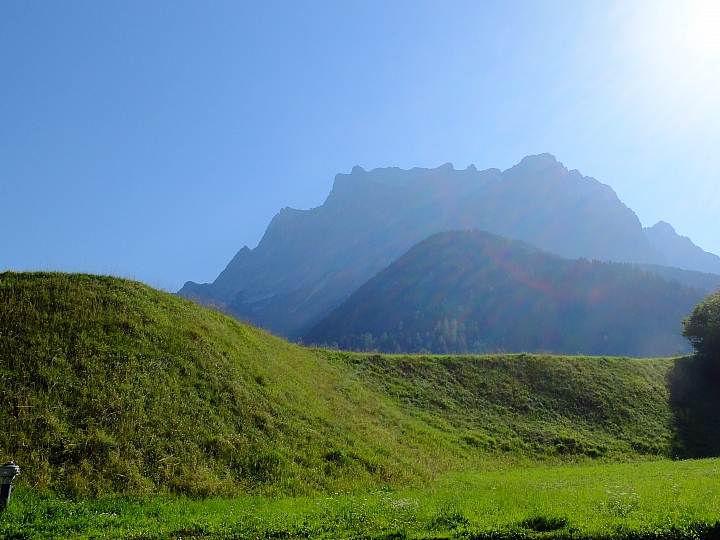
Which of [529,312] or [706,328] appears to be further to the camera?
[529,312]

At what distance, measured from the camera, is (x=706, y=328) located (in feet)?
153

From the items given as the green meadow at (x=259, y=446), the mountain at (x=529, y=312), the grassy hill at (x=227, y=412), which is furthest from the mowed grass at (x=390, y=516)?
the mountain at (x=529, y=312)

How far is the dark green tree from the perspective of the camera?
150 feet

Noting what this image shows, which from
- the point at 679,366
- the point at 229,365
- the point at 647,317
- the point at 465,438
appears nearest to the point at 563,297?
the point at 647,317

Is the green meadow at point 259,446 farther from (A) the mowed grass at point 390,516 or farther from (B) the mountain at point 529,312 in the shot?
(B) the mountain at point 529,312

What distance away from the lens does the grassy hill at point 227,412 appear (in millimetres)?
14867

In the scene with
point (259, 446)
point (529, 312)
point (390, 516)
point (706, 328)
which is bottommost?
point (390, 516)

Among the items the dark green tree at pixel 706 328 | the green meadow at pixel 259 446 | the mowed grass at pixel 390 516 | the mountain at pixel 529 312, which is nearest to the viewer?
the mowed grass at pixel 390 516

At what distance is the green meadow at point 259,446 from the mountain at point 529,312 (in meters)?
114

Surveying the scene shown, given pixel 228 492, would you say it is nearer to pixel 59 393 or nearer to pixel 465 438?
pixel 59 393

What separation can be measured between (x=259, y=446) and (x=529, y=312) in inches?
6501

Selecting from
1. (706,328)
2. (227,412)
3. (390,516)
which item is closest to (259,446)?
(227,412)

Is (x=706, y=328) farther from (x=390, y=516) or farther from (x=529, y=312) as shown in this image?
(x=529, y=312)

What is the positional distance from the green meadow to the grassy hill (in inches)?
3.5
